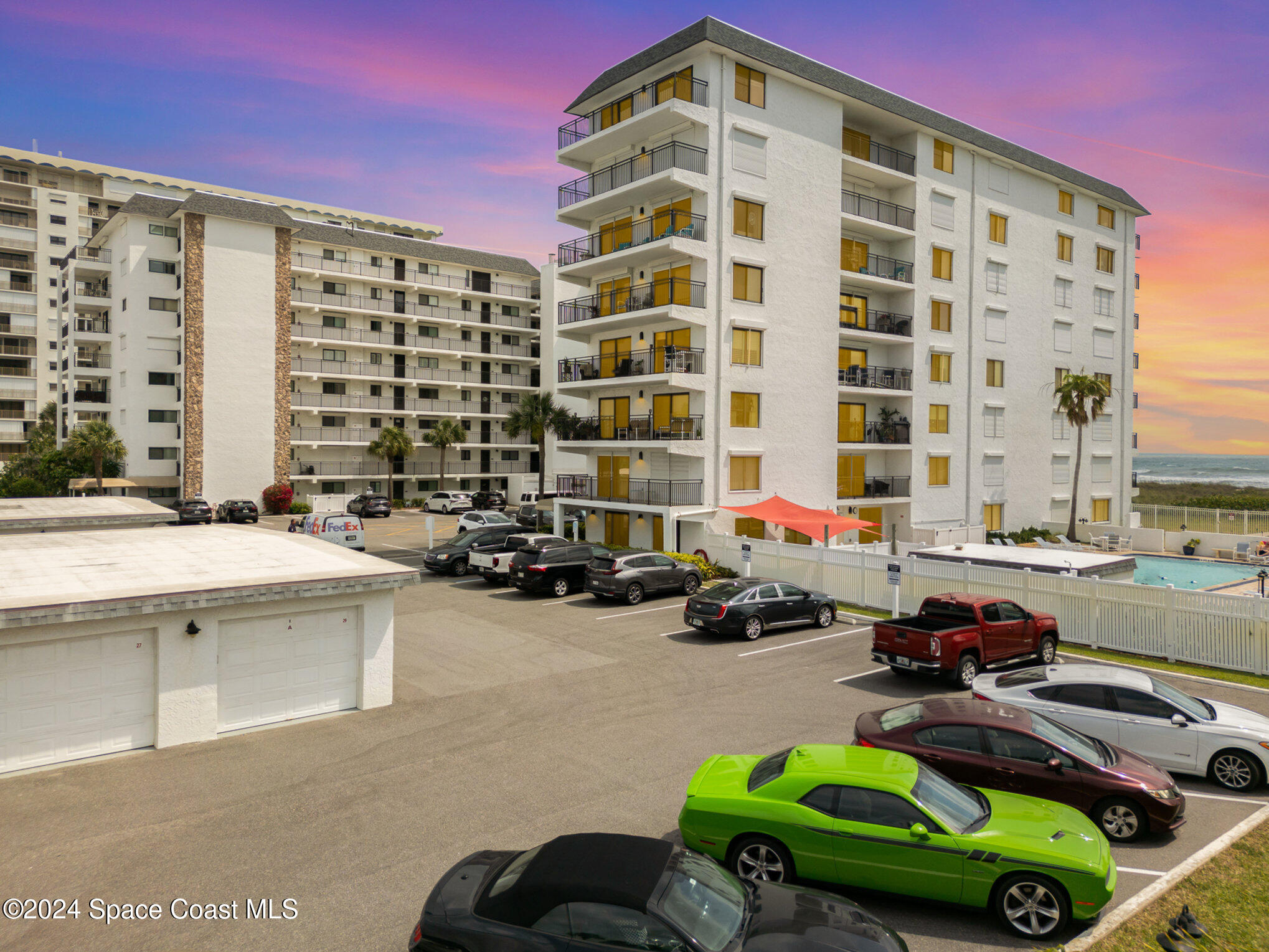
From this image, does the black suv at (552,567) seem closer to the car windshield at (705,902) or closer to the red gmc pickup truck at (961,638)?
the red gmc pickup truck at (961,638)

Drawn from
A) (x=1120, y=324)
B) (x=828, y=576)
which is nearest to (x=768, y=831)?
(x=828, y=576)

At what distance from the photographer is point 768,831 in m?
7.70

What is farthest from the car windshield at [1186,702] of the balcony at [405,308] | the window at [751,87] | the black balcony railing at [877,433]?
the balcony at [405,308]

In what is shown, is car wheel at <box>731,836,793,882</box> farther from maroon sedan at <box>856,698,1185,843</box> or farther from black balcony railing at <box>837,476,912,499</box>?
black balcony railing at <box>837,476,912,499</box>

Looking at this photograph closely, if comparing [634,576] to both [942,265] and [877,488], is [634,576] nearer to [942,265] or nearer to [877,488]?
[877,488]

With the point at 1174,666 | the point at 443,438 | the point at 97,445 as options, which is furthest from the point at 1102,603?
the point at 97,445

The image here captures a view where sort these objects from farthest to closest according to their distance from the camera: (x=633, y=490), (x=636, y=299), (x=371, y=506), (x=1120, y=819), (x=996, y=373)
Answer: (x=371, y=506)
(x=996, y=373)
(x=636, y=299)
(x=633, y=490)
(x=1120, y=819)

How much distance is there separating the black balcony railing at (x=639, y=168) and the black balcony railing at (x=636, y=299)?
4.60 m

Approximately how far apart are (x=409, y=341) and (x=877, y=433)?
41602mm

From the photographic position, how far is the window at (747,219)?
32.7 m

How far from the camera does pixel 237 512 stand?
151ft

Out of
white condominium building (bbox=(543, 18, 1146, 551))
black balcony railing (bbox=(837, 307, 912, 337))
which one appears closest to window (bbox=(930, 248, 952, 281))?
white condominium building (bbox=(543, 18, 1146, 551))

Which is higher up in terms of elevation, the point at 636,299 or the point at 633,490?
the point at 636,299

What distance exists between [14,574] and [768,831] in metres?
13.5
